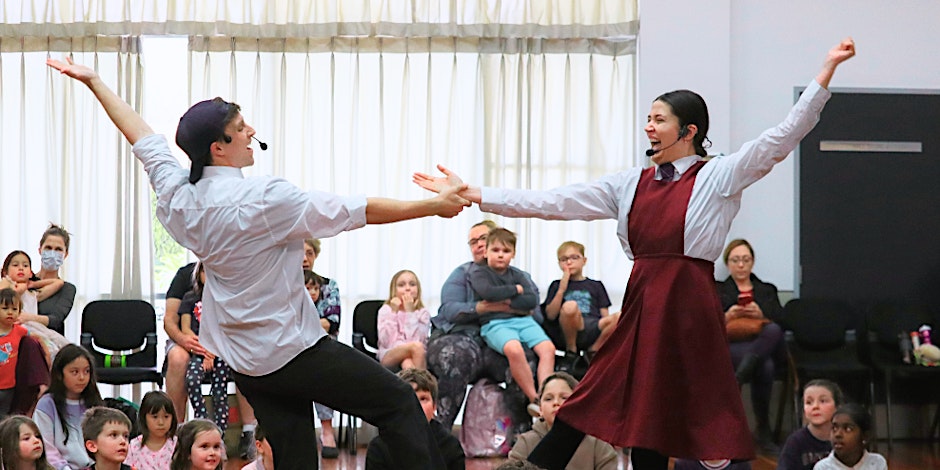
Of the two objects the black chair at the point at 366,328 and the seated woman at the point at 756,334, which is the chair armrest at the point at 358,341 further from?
the seated woman at the point at 756,334

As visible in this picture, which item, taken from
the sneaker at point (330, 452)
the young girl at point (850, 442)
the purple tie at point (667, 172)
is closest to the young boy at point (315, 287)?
the sneaker at point (330, 452)

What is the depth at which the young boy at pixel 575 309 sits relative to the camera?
6.91 metres

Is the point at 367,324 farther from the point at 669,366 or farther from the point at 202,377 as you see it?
the point at 669,366

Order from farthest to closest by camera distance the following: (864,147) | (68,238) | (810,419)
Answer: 1. (864,147)
2. (68,238)
3. (810,419)

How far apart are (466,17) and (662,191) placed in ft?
14.7

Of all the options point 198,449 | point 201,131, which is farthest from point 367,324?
point 201,131

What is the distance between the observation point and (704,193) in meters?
3.55

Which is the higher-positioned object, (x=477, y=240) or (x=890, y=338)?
(x=477, y=240)

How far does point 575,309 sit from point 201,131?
393cm

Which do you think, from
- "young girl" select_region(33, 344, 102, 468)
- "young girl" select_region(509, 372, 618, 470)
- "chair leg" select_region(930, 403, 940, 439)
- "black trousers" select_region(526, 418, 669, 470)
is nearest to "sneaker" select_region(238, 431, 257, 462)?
"young girl" select_region(33, 344, 102, 468)

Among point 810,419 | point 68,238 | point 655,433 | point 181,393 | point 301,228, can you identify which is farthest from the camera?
point 68,238

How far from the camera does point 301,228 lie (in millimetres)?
3184

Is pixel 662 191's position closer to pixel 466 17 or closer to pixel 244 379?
pixel 244 379

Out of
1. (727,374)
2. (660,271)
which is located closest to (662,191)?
(660,271)
